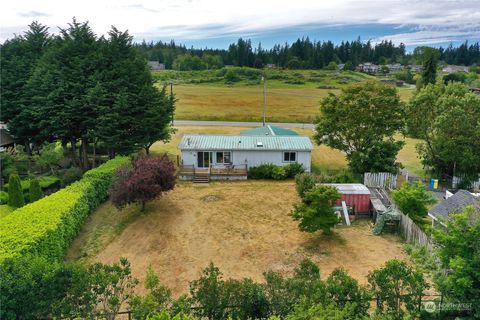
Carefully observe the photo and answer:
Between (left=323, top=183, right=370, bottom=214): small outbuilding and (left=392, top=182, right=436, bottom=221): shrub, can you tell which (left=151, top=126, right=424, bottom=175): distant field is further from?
(left=392, top=182, right=436, bottom=221): shrub

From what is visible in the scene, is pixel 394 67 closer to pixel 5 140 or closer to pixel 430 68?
pixel 430 68

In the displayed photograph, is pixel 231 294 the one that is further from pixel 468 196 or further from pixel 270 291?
pixel 468 196

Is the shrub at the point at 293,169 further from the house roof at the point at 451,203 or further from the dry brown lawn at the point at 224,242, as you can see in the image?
the house roof at the point at 451,203

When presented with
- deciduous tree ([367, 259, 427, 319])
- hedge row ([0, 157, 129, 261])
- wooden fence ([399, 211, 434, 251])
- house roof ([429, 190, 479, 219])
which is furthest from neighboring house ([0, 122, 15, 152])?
house roof ([429, 190, 479, 219])

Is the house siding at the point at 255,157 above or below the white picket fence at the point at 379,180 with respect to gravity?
above

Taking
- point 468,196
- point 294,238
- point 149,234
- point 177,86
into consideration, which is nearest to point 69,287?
point 149,234

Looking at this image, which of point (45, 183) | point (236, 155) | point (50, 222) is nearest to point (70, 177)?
point (45, 183)

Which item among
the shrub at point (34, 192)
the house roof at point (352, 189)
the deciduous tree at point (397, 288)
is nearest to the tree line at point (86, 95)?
the shrub at point (34, 192)
